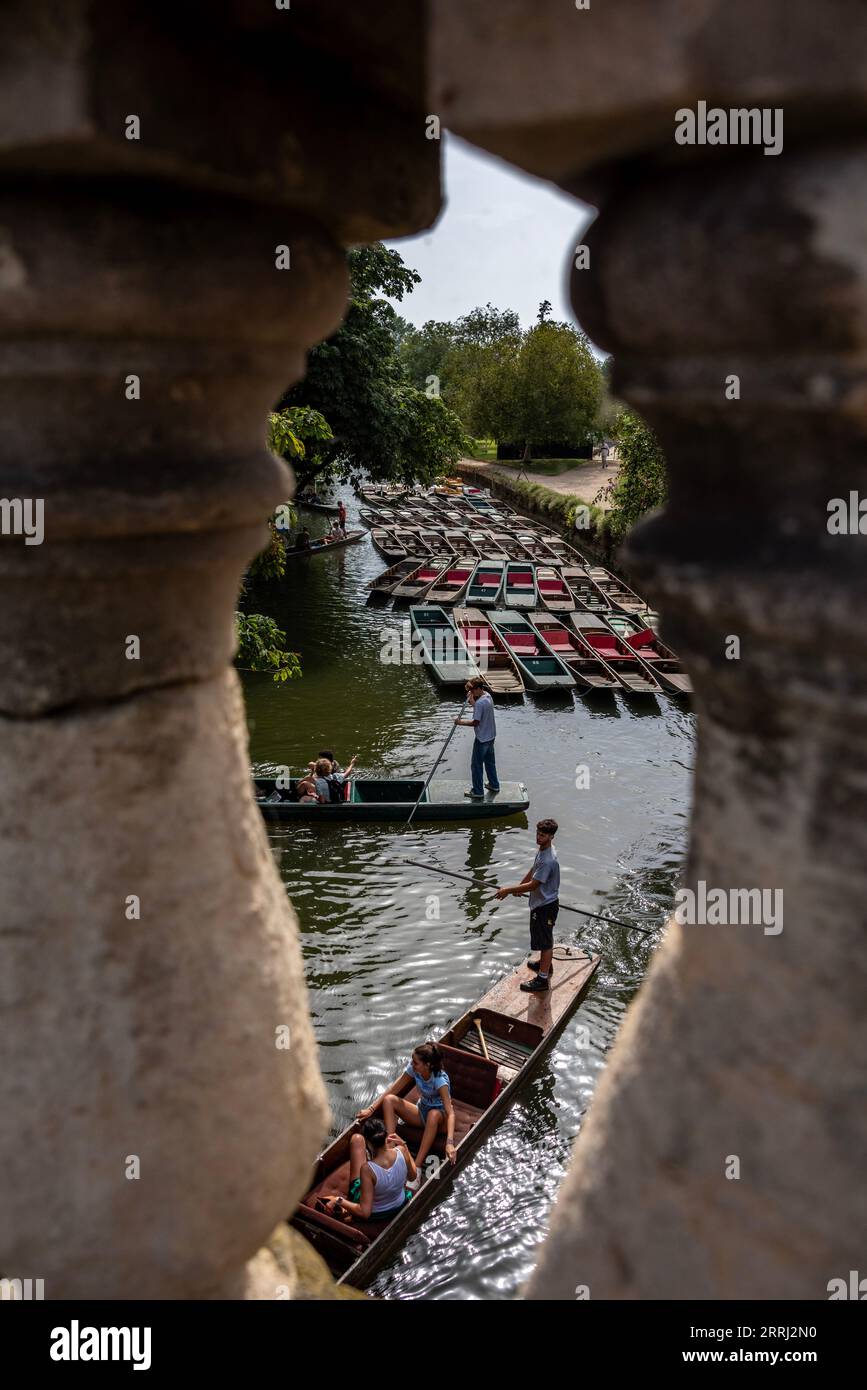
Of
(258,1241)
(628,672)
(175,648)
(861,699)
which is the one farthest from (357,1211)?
(628,672)

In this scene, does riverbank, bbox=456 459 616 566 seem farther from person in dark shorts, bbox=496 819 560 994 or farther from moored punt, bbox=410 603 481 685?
person in dark shorts, bbox=496 819 560 994

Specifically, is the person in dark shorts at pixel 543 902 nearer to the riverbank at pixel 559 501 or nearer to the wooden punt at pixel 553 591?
the wooden punt at pixel 553 591

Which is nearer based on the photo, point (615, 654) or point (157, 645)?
point (157, 645)

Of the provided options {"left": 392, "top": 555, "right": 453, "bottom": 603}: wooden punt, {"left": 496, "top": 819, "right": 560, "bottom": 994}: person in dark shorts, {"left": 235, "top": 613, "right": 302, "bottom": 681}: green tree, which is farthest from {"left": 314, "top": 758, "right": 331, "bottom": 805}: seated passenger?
{"left": 392, "top": 555, "right": 453, "bottom": 603}: wooden punt

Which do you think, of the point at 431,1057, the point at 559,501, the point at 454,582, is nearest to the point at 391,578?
the point at 454,582

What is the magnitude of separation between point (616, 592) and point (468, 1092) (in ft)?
57.8

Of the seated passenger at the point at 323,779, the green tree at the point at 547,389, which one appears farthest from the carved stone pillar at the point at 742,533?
the green tree at the point at 547,389

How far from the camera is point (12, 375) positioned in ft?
3.90

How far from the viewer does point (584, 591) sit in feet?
80.6

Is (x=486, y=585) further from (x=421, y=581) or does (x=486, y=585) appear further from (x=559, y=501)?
(x=559, y=501)

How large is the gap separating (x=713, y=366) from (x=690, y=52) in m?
0.24

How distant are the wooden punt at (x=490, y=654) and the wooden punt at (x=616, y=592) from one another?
3.55m

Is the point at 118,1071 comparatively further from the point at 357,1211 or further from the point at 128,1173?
the point at 357,1211

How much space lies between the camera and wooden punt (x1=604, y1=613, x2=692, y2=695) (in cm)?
1756
